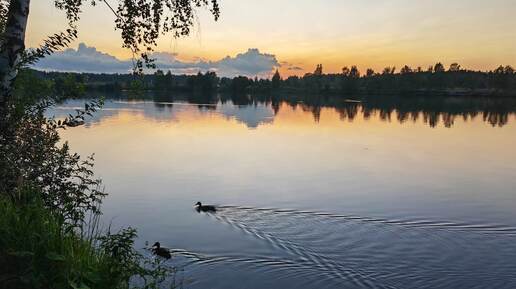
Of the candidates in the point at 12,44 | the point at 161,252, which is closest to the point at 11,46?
the point at 12,44

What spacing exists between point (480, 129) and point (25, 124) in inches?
2265

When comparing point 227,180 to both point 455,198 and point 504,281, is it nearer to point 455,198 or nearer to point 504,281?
point 455,198

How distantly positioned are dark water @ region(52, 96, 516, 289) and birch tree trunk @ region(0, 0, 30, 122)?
4.48m

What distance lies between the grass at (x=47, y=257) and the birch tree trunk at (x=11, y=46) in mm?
1667

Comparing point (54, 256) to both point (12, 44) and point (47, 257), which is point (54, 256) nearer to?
point (47, 257)

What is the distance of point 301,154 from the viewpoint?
3309 cm

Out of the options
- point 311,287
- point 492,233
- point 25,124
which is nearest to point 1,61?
point 25,124

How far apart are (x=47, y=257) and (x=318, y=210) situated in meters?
13.3

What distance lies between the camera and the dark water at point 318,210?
1209 centimetres

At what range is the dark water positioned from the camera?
12.1 meters

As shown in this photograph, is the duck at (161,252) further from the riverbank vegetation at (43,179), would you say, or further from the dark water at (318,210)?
the riverbank vegetation at (43,179)

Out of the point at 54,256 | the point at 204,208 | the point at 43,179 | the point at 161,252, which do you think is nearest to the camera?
the point at 54,256

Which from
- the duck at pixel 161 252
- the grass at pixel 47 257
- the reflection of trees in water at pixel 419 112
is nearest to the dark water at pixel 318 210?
the duck at pixel 161 252

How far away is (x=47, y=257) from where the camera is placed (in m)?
5.75
